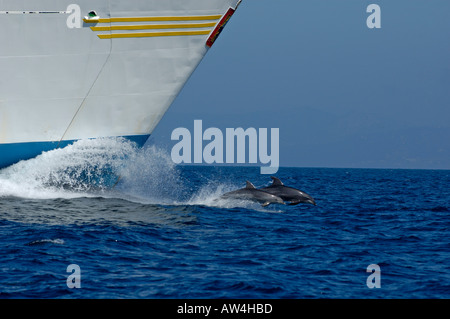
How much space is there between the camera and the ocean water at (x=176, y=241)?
34.6ft

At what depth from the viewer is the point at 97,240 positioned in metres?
14.0

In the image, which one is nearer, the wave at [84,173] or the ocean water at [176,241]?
the ocean water at [176,241]

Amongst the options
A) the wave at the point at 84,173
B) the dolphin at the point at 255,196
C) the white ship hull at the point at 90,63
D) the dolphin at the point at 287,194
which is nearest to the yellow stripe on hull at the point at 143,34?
the white ship hull at the point at 90,63

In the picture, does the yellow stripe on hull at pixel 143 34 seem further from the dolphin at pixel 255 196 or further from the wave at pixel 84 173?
the dolphin at pixel 255 196

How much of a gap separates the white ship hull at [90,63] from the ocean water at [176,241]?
892mm

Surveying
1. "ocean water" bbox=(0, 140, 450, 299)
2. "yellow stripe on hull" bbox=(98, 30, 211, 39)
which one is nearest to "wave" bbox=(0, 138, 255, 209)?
"ocean water" bbox=(0, 140, 450, 299)

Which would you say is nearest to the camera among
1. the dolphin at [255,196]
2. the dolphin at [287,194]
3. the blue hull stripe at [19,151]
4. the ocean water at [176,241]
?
the ocean water at [176,241]

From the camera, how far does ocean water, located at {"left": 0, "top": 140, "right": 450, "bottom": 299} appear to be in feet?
34.6

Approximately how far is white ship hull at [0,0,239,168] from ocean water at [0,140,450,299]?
892 mm

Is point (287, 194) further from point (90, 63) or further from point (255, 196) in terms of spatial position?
point (90, 63)

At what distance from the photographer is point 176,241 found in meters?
14.2

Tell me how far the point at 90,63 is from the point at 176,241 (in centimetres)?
853

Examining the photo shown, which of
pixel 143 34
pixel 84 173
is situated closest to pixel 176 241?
pixel 84 173
